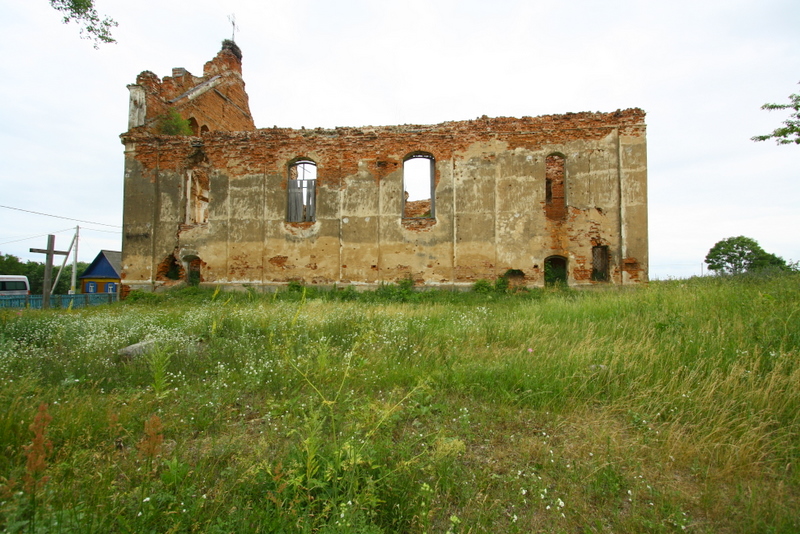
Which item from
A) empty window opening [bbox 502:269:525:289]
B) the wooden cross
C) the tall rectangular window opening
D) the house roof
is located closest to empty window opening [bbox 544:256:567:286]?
empty window opening [bbox 502:269:525:289]

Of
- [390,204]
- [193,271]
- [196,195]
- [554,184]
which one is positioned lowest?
[193,271]

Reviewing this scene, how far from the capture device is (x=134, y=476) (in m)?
2.07

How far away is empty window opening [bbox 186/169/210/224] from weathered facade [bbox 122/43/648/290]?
0.13 metres

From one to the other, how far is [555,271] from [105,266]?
116ft

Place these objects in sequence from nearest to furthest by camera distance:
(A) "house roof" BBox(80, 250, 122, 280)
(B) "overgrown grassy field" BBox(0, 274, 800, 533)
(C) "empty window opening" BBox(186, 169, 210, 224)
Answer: (B) "overgrown grassy field" BBox(0, 274, 800, 533)
(C) "empty window opening" BBox(186, 169, 210, 224)
(A) "house roof" BBox(80, 250, 122, 280)

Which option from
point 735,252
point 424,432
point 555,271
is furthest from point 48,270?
point 735,252

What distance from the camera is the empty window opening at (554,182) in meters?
12.5

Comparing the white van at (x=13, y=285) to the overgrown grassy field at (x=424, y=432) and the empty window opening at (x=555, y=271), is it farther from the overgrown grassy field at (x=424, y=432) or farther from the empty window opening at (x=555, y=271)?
the empty window opening at (x=555, y=271)

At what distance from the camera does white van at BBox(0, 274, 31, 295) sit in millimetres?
21625

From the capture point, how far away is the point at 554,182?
13.0m

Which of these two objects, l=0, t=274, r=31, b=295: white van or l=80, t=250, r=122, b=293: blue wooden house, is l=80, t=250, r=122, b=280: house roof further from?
l=0, t=274, r=31, b=295: white van

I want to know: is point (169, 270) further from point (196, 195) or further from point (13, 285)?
point (13, 285)

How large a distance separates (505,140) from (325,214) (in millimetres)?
6924

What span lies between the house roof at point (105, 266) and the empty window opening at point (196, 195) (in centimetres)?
2098
